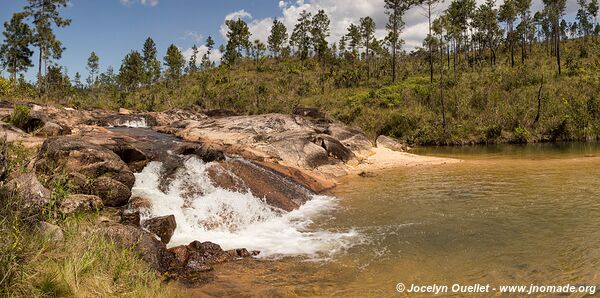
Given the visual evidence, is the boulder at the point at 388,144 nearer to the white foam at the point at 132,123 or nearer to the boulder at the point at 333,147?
the boulder at the point at 333,147

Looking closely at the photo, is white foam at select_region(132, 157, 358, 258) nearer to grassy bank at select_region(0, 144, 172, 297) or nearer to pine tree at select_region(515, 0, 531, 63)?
grassy bank at select_region(0, 144, 172, 297)

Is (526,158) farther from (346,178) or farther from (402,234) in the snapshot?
(402,234)

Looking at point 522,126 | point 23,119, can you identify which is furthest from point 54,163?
point 522,126

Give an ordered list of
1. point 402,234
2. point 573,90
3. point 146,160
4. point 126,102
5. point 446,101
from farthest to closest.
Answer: point 126,102 → point 446,101 → point 573,90 → point 146,160 → point 402,234

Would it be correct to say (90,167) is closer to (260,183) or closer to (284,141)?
(260,183)

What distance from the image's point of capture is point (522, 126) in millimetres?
40938

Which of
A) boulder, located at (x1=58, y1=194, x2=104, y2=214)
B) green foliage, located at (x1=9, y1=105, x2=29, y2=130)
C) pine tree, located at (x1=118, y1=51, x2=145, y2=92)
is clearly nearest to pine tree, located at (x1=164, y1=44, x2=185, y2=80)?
pine tree, located at (x1=118, y1=51, x2=145, y2=92)

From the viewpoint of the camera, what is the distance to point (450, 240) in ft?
38.0

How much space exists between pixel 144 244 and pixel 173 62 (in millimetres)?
71297

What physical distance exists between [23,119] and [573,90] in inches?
2036

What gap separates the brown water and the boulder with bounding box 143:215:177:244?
9.19 feet

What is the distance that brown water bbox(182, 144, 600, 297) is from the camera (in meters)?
8.86

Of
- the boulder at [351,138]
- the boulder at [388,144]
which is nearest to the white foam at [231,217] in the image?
the boulder at [351,138]

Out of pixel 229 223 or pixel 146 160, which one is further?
pixel 146 160
